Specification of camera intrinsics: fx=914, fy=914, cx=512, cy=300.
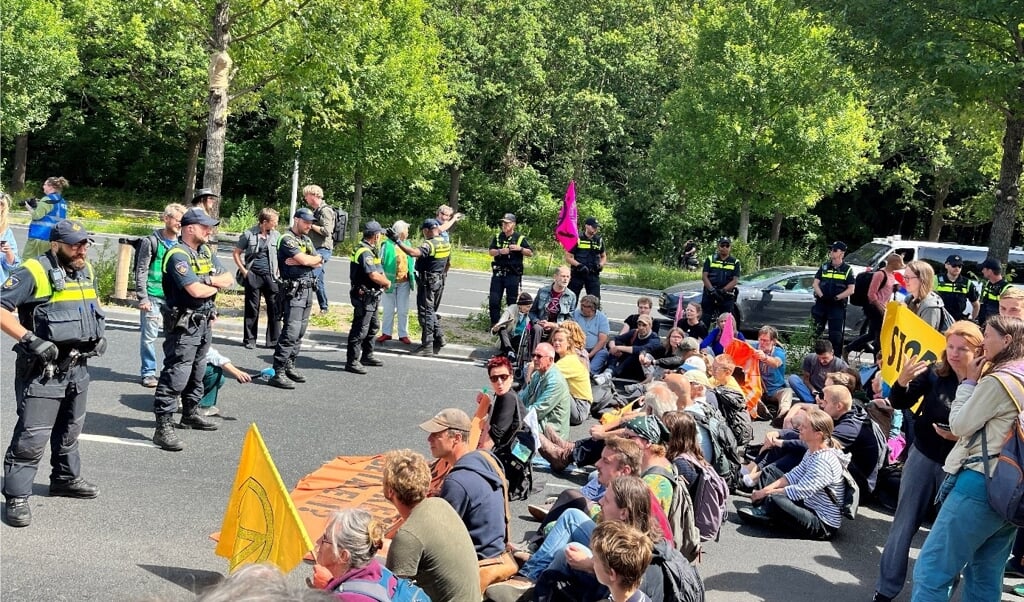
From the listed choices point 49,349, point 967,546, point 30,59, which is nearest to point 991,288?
point 967,546

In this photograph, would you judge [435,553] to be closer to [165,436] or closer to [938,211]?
[165,436]

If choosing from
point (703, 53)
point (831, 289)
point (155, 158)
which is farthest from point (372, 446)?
point (155, 158)

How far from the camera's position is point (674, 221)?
3731 cm

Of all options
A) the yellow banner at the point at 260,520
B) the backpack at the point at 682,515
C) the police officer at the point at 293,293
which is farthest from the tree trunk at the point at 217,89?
the backpack at the point at 682,515

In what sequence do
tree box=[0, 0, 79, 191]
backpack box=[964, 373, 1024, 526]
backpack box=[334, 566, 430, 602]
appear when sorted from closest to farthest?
backpack box=[334, 566, 430, 602]
backpack box=[964, 373, 1024, 526]
tree box=[0, 0, 79, 191]

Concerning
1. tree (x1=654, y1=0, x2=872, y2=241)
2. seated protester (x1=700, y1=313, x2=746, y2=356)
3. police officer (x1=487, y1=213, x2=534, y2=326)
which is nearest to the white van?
seated protester (x1=700, y1=313, x2=746, y2=356)

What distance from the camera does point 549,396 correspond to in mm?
8320

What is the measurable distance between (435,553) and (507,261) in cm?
945

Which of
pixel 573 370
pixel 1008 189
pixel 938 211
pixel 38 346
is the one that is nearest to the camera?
pixel 38 346

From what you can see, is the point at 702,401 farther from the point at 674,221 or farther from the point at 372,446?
the point at 674,221

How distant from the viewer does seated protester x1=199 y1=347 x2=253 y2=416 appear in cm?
841

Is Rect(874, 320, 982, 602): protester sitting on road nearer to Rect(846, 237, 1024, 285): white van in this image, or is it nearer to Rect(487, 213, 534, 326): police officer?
Rect(487, 213, 534, 326): police officer

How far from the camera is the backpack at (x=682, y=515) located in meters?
5.53

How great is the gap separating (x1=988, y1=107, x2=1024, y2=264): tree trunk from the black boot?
14.3 metres
